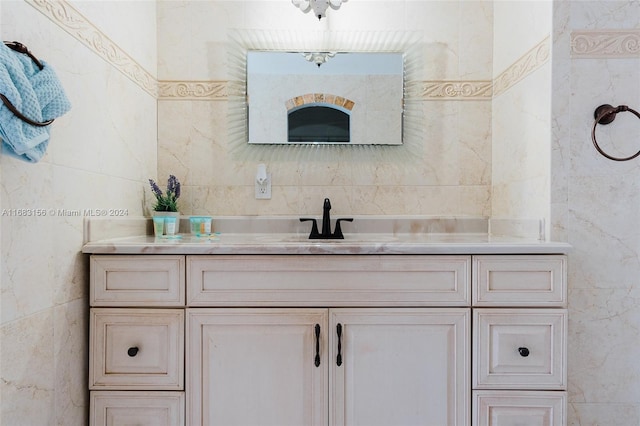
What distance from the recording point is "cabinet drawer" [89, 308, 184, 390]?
1.18 metres

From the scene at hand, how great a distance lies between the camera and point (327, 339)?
1186 millimetres

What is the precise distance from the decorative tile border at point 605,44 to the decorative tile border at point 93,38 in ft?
5.18

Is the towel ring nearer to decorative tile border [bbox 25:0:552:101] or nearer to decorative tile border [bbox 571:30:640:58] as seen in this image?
decorative tile border [bbox 25:0:552:101]

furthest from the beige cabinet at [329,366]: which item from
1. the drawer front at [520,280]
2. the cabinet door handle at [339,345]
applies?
the drawer front at [520,280]

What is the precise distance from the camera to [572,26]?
1284mm

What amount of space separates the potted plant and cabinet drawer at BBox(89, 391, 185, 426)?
26.8 inches

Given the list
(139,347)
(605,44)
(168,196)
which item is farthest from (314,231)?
(605,44)

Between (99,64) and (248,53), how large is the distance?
0.62 metres

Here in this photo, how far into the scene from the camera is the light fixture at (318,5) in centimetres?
158

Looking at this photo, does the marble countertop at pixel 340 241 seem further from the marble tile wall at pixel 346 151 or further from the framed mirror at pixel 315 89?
the framed mirror at pixel 315 89

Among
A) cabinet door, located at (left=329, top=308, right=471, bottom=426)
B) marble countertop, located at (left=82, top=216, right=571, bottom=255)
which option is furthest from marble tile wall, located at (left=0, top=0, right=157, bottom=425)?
cabinet door, located at (left=329, top=308, right=471, bottom=426)

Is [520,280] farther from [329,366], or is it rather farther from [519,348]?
[329,366]

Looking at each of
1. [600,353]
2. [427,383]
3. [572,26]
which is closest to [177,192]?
[427,383]

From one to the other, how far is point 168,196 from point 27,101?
729 mm
